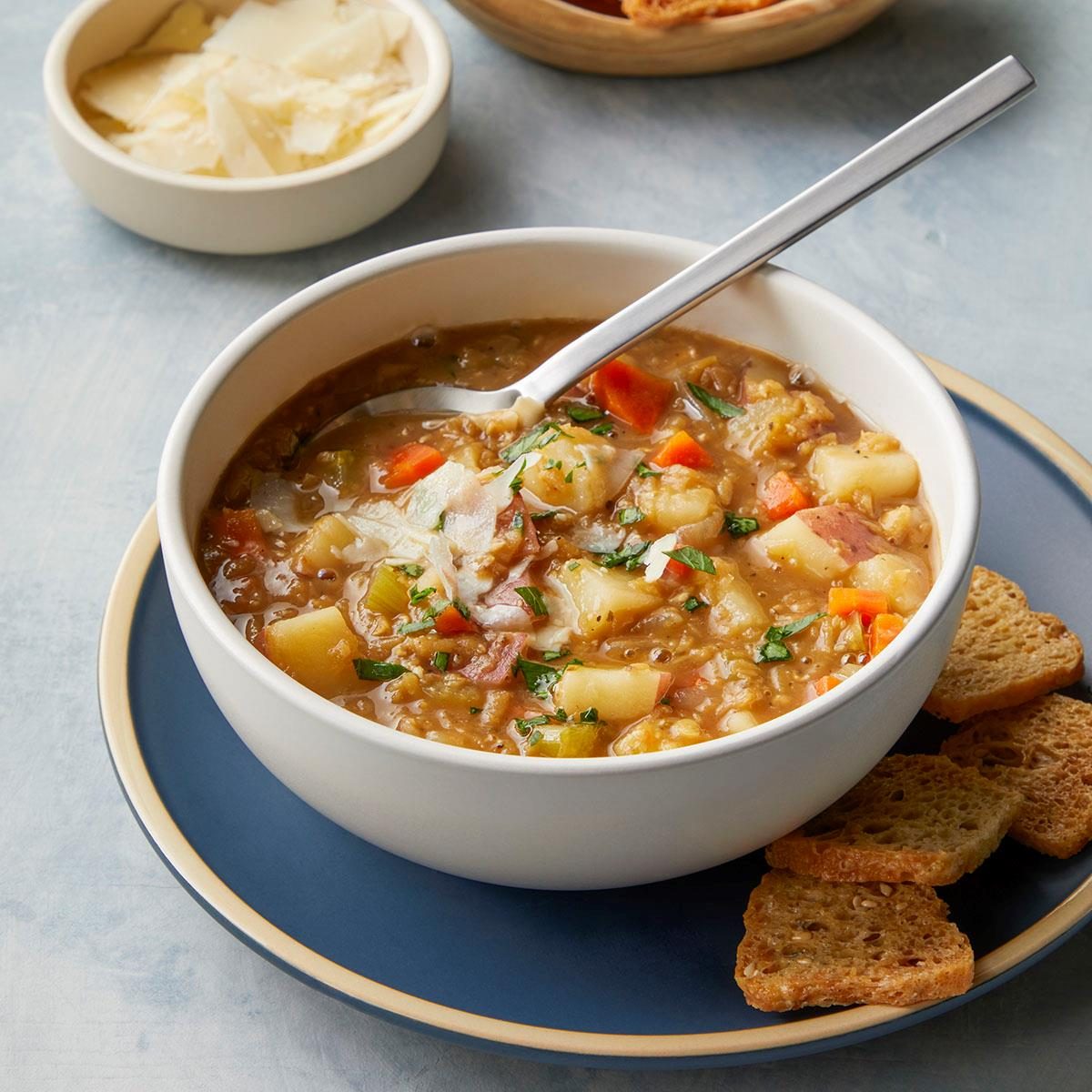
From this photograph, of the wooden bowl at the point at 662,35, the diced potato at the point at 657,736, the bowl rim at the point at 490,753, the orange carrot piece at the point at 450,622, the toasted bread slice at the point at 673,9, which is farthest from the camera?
the wooden bowl at the point at 662,35

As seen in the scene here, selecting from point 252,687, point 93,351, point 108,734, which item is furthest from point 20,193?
point 252,687

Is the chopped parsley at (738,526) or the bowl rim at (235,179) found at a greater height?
the chopped parsley at (738,526)

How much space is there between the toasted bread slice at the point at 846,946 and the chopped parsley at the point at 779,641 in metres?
0.40

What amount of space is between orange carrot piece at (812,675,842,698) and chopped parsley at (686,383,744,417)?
76 centimetres

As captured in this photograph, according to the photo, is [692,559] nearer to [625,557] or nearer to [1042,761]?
[625,557]

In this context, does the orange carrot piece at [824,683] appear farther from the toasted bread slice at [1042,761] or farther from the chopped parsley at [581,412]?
the chopped parsley at [581,412]

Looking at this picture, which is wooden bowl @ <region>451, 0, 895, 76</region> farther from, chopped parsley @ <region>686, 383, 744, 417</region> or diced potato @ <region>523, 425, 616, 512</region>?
diced potato @ <region>523, 425, 616, 512</region>

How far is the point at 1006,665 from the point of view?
2982mm

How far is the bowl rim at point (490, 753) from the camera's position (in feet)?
7.58

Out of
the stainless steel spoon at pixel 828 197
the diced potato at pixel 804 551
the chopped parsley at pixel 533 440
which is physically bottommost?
the chopped parsley at pixel 533 440

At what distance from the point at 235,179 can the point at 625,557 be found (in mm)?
2129

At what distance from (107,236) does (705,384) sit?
235cm

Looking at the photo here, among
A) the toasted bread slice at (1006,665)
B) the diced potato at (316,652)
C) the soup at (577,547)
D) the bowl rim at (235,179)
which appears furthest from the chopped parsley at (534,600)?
the bowl rim at (235,179)

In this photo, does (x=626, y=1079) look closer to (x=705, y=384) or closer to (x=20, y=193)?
(x=705, y=384)
